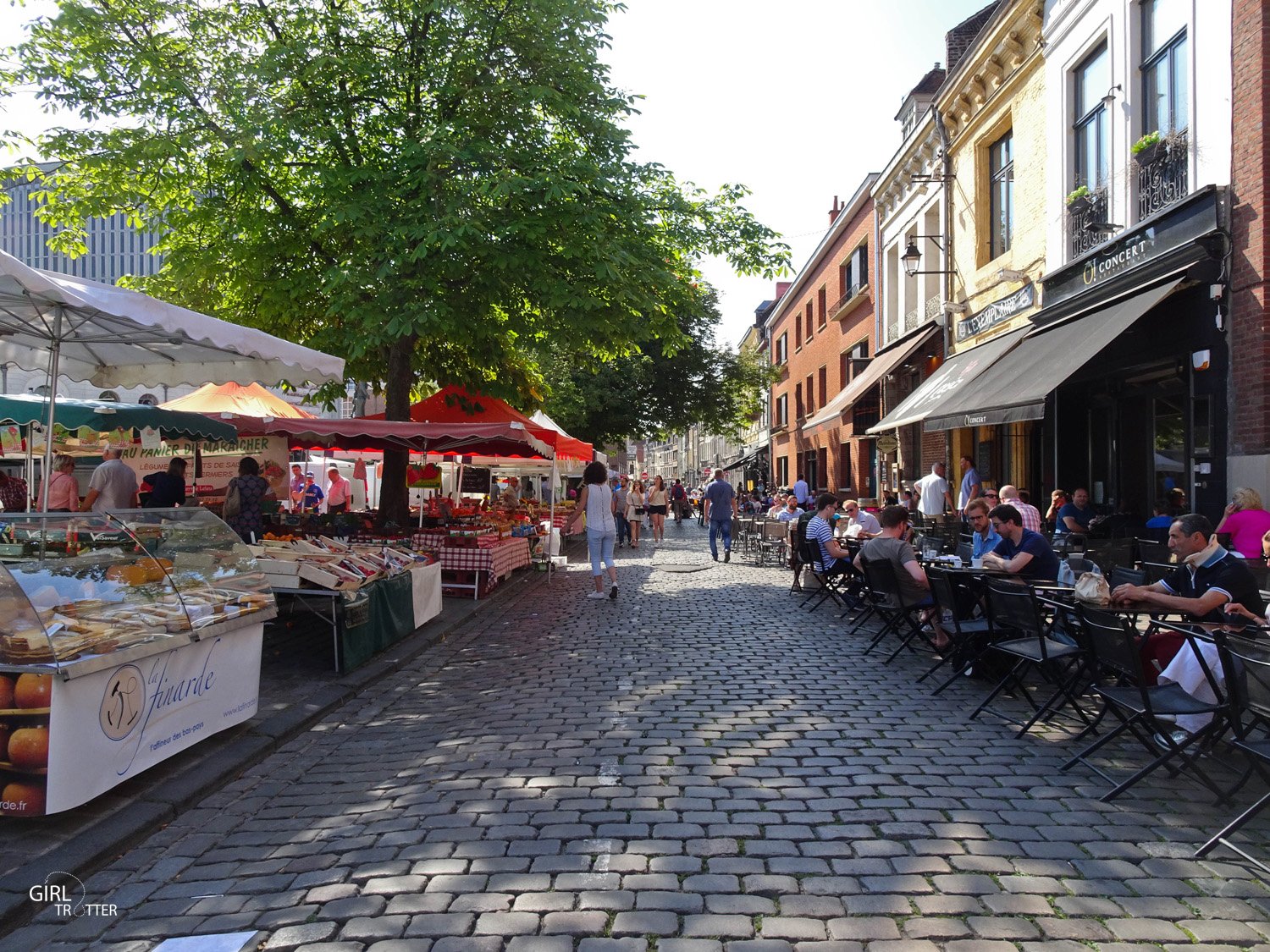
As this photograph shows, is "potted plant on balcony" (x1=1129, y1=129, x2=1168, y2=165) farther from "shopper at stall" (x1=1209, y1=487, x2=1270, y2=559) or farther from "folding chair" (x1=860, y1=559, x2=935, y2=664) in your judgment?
"folding chair" (x1=860, y1=559, x2=935, y2=664)

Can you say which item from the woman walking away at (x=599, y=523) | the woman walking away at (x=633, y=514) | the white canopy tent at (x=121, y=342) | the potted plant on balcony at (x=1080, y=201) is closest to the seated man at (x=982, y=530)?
the woman walking away at (x=599, y=523)

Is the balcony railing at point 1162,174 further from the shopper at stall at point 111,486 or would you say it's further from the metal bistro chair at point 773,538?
the shopper at stall at point 111,486

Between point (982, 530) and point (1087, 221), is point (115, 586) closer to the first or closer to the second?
point (982, 530)

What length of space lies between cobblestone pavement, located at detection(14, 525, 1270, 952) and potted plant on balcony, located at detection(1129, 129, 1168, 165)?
7442mm

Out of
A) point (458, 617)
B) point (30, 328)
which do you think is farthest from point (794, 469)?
point (30, 328)

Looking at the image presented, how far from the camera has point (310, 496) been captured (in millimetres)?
20328

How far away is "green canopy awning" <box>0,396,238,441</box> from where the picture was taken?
10.3 meters

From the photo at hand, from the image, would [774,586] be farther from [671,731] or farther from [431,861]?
[431,861]

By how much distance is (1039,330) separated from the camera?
42.7 ft

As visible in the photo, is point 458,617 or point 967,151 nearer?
point 458,617

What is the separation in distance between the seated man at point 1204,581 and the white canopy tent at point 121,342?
254 inches

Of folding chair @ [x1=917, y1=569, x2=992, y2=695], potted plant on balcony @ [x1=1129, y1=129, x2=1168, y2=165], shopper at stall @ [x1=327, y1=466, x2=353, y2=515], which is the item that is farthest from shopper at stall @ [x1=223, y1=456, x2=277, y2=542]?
potted plant on balcony @ [x1=1129, y1=129, x2=1168, y2=165]

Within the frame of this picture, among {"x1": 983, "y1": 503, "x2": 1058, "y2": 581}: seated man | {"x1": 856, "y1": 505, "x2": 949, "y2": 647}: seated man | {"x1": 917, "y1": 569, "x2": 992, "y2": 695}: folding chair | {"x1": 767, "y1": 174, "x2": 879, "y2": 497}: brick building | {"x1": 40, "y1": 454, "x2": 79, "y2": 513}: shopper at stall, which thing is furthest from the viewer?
{"x1": 767, "y1": 174, "x2": 879, "y2": 497}: brick building

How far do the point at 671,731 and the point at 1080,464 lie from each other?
388 inches
